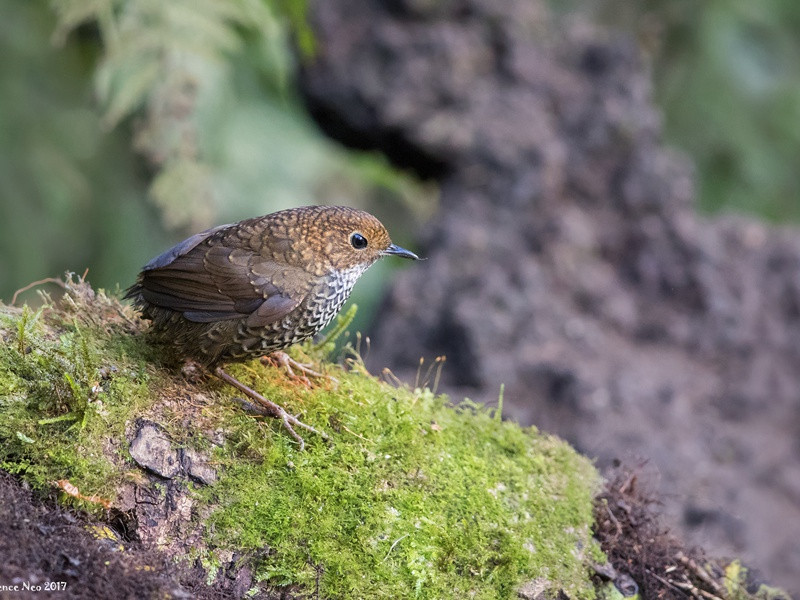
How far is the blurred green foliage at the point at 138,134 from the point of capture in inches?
206

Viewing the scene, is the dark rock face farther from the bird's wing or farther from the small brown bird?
the bird's wing

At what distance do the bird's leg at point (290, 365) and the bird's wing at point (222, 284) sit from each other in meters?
0.31

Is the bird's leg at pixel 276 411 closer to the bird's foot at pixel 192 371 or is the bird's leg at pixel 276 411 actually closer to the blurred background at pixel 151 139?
the bird's foot at pixel 192 371

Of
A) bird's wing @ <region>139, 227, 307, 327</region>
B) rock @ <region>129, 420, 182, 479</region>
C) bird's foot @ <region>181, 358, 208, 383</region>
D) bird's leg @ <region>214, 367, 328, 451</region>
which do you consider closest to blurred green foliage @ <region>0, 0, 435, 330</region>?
bird's wing @ <region>139, 227, 307, 327</region>

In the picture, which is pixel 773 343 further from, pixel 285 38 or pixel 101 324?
pixel 101 324

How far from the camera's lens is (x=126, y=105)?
16.8 feet

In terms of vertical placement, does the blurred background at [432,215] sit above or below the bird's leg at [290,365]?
above

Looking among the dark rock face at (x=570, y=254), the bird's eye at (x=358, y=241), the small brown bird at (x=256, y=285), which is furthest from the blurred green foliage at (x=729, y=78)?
the small brown bird at (x=256, y=285)

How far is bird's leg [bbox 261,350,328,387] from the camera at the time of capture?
345 centimetres

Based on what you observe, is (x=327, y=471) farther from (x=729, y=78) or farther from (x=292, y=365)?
(x=729, y=78)

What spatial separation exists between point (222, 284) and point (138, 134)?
8.38ft

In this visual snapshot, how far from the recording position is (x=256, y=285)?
323 cm

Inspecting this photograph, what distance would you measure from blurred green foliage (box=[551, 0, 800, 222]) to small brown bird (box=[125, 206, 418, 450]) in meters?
5.82

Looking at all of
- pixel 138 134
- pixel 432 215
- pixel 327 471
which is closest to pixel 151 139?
pixel 138 134
